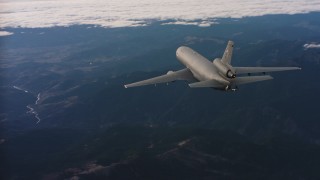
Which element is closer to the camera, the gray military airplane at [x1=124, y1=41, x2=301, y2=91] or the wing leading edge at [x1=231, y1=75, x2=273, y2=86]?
the wing leading edge at [x1=231, y1=75, x2=273, y2=86]

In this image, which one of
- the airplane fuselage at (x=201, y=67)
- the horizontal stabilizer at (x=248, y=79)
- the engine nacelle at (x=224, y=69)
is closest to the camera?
the horizontal stabilizer at (x=248, y=79)

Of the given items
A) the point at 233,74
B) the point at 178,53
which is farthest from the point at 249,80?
the point at 178,53

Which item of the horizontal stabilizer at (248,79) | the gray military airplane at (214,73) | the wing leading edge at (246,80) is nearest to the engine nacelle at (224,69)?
the gray military airplane at (214,73)

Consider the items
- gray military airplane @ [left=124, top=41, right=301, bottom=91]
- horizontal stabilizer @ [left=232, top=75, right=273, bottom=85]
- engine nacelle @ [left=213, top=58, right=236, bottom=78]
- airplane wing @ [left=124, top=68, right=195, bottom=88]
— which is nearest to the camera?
horizontal stabilizer @ [left=232, top=75, right=273, bottom=85]

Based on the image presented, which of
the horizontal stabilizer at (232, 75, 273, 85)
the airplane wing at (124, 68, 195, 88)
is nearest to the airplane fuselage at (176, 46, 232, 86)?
the airplane wing at (124, 68, 195, 88)

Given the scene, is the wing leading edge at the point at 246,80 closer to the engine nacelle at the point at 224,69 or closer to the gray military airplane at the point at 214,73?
the gray military airplane at the point at 214,73

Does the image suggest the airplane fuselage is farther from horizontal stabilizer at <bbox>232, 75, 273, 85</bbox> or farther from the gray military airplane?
horizontal stabilizer at <bbox>232, 75, 273, 85</bbox>

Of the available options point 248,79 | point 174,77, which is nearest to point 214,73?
point 248,79
